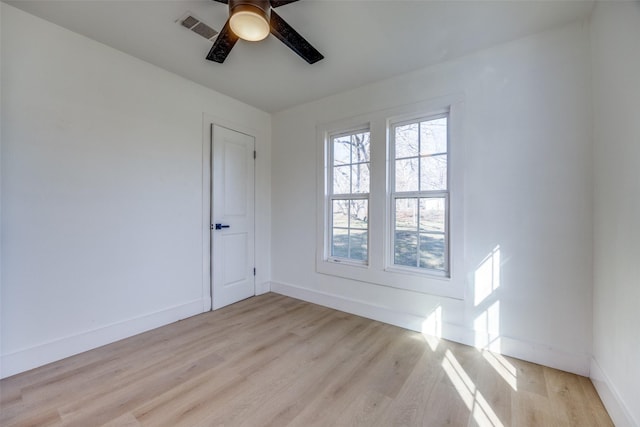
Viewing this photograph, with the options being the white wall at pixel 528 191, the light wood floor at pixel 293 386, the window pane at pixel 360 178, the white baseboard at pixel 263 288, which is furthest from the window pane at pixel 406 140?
the white baseboard at pixel 263 288

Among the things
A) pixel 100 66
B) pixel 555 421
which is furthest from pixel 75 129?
pixel 555 421

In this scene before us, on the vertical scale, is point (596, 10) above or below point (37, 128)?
above

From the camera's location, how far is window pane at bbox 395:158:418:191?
9.05 ft

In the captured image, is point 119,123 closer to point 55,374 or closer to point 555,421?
point 55,374

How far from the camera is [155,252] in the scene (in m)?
2.68

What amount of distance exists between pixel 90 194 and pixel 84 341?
4.05 feet

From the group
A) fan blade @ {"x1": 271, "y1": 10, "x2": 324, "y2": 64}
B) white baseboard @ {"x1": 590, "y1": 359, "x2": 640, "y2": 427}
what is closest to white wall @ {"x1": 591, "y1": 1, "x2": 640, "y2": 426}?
white baseboard @ {"x1": 590, "y1": 359, "x2": 640, "y2": 427}

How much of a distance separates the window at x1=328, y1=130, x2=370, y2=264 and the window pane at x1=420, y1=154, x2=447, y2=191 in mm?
626

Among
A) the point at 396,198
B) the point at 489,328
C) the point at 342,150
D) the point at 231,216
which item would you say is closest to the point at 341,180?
the point at 342,150

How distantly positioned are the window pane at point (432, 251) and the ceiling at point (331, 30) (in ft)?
5.57

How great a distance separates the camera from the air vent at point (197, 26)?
2012mm

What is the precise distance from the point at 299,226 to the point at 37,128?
2602mm

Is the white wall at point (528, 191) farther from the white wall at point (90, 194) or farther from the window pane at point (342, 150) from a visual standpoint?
the white wall at point (90, 194)

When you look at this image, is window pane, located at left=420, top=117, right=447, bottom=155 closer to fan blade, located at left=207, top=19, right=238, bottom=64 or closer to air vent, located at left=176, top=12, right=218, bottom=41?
fan blade, located at left=207, top=19, right=238, bottom=64
